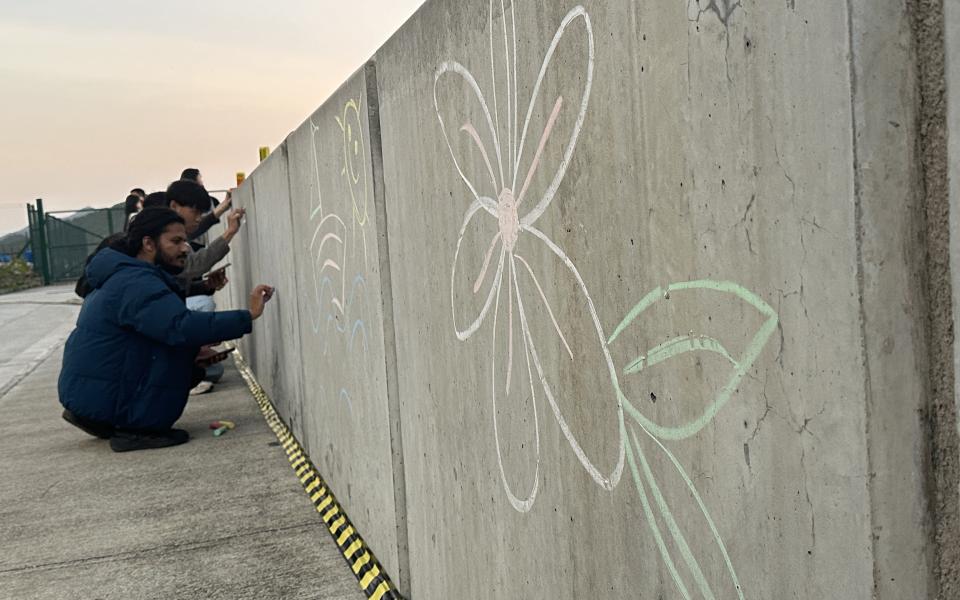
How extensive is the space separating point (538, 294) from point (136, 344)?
17.7 ft

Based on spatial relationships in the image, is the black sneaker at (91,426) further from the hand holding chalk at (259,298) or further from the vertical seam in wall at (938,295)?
the vertical seam in wall at (938,295)

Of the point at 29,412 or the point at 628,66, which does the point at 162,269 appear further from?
the point at 628,66

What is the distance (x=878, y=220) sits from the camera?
116 cm

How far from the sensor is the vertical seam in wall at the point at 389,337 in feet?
12.0

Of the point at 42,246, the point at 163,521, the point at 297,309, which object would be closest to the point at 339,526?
the point at 163,521

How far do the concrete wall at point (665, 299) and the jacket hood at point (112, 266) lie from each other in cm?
411

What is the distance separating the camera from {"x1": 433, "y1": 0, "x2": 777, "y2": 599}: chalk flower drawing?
158cm

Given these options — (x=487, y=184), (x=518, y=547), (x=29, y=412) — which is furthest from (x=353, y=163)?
(x=29, y=412)

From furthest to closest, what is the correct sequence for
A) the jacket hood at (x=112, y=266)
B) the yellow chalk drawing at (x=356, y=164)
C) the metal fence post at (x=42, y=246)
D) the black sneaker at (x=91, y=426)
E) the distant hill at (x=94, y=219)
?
the distant hill at (x=94, y=219) < the metal fence post at (x=42, y=246) < the black sneaker at (x=91, y=426) < the jacket hood at (x=112, y=266) < the yellow chalk drawing at (x=356, y=164)

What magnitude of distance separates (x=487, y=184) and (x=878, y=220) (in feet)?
4.75

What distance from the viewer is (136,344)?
7.03m

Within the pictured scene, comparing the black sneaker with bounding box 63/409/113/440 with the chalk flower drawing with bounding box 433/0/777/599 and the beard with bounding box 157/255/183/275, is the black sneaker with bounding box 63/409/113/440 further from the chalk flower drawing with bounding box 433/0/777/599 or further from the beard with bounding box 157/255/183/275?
the chalk flower drawing with bounding box 433/0/777/599

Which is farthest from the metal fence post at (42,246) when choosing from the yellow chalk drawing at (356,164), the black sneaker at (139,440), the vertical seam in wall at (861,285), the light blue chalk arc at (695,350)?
the vertical seam in wall at (861,285)

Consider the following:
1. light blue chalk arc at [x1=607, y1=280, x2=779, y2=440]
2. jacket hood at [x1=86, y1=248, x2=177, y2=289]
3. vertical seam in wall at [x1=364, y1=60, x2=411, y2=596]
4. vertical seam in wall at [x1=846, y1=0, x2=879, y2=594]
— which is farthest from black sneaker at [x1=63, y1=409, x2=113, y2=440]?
vertical seam in wall at [x1=846, y1=0, x2=879, y2=594]
